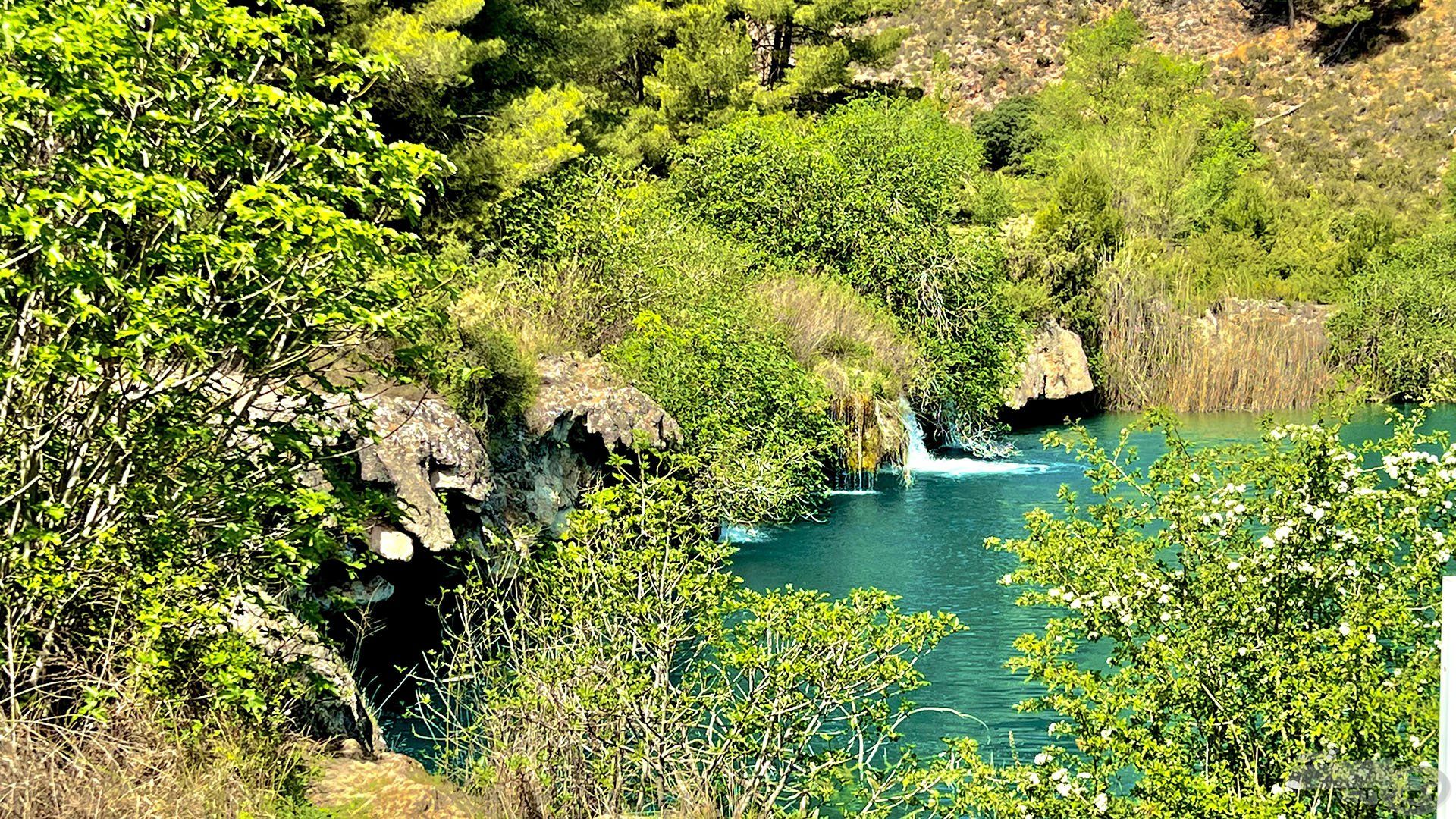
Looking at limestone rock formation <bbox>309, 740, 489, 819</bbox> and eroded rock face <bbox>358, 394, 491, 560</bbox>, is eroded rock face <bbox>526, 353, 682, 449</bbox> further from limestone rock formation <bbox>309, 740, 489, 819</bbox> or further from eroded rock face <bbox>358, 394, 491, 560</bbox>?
limestone rock formation <bbox>309, 740, 489, 819</bbox>

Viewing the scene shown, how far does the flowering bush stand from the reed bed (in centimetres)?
2401

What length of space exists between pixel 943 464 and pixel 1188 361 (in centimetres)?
919

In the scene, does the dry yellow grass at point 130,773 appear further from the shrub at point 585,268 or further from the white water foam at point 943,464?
the white water foam at point 943,464

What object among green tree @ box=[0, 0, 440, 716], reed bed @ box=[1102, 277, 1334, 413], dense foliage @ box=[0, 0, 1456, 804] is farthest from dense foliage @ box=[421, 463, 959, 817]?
reed bed @ box=[1102, 277, 1334, 413]

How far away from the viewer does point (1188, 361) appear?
3045 cm

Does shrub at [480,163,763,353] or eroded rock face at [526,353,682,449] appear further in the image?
shrub at [480,163,763,353]

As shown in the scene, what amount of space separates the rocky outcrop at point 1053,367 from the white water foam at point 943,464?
401 centimetres

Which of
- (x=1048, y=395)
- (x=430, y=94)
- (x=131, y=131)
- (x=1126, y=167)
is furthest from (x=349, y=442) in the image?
(x=1126, y=167)

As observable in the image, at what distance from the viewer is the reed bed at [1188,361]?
99.6 feet

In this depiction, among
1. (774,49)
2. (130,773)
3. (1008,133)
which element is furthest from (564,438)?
(1008,133)

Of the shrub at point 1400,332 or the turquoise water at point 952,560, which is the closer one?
the turquoise water at point 952,560

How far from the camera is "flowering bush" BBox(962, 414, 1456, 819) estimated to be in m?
5.79

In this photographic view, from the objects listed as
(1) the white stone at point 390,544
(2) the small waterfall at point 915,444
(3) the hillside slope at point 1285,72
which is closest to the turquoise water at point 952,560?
(2) the small waterfall at point 915,444

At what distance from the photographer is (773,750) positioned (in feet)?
23.0
